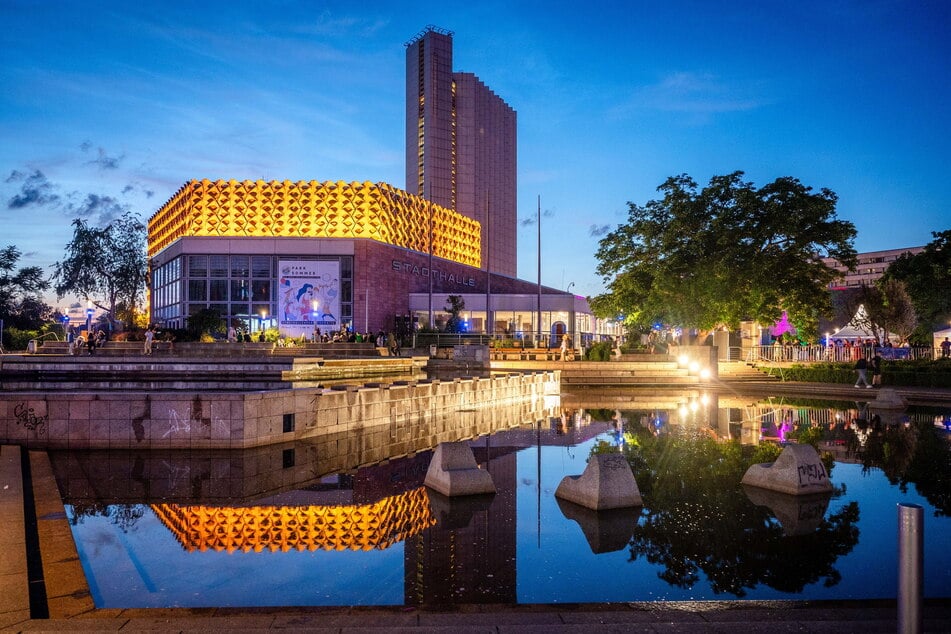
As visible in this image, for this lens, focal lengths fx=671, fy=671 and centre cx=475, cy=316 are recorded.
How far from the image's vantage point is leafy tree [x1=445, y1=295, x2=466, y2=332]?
198 feet

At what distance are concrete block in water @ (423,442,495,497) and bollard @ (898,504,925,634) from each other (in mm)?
6774

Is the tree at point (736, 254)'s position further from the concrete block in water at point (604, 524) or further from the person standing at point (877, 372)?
the concrete block in water at point (604, 524)

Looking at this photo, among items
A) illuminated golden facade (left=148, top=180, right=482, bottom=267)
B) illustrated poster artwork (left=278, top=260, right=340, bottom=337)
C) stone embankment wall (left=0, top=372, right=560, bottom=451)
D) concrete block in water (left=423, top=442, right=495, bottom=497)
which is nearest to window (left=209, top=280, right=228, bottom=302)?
illustrated poster artwork (left=278, top=260, right=340, bottom=337)

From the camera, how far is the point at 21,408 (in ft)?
41.0

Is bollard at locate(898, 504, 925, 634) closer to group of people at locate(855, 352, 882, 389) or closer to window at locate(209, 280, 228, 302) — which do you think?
group of people at locate(855, 352, 882, 389)

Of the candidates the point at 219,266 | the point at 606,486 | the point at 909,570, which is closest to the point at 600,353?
the point at 606,486

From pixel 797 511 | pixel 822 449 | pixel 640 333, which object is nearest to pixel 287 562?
pixel 797 511

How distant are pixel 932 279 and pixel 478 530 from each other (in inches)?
1964

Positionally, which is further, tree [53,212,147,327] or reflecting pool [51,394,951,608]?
tree [53,212,147,327]

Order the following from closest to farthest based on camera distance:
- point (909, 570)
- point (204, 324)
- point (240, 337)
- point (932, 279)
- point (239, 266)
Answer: point (909, 570) < point (932, 279) < point (240, 337) < point (204, 324) < point (239, 266)

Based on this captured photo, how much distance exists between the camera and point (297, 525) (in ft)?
26.3

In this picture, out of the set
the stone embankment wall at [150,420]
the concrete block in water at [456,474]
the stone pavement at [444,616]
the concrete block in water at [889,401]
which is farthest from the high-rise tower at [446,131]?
the stone pavement at [444,616]

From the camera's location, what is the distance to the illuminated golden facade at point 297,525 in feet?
23.9

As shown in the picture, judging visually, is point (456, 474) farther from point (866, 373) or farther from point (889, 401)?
point (866, 373)
